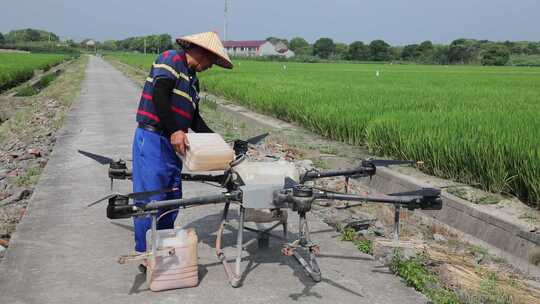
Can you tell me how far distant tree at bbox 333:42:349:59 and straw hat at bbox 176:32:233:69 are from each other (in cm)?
8962

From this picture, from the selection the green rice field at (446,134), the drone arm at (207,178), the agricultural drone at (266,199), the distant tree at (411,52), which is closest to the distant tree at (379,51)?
the distant tree at (411,52)

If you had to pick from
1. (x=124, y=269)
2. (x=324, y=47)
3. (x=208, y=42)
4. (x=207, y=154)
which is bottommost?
(x=124, y=269)

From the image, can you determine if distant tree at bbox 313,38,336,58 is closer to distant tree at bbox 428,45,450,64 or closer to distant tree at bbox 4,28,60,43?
distant tree at bbox 428,45,450,64

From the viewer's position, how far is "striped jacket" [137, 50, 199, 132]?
3184mm

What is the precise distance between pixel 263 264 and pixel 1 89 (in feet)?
72.1

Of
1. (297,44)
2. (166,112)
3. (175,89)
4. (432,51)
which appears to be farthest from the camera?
Answer: (297,44)

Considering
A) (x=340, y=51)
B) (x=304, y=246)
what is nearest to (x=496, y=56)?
(x=340, y=51)

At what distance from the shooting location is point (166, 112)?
314cm

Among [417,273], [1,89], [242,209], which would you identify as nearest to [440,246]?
[417,273]

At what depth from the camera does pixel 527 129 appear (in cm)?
568

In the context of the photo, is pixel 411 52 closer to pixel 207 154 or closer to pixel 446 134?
pixel 446 134

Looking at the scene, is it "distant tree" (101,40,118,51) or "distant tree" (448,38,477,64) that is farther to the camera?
"distant tree" (101,40,118,51)

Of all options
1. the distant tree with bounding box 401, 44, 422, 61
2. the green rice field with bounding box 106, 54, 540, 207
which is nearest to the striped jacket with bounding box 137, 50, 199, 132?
the green rice field with bounding box 106, 54, 540, 207

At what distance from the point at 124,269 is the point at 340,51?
323ft
